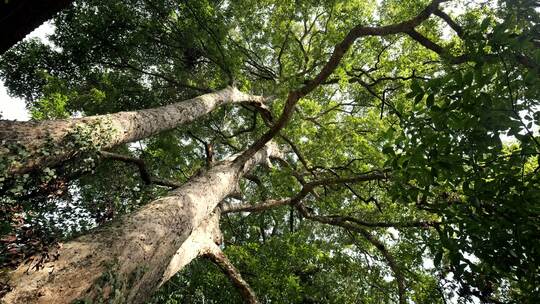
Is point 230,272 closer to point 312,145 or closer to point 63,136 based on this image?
point 63,136

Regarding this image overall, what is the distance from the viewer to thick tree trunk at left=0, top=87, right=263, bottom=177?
326cm

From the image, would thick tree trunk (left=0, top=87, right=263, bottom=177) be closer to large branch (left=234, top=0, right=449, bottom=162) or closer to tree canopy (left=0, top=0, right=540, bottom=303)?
tree canopy (left=0, top=0, right=540, bottom=303)

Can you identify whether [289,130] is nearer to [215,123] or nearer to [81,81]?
[215,123]

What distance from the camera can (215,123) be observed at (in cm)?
1183

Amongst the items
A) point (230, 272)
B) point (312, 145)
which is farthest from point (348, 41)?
point (312, 145)

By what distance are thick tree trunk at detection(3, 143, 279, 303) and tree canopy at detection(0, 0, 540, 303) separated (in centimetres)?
Result: 13

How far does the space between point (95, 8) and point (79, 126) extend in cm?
607

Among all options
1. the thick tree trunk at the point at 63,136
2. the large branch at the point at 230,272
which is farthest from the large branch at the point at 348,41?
the large branch at the point at 230,272

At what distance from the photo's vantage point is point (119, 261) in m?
2.88

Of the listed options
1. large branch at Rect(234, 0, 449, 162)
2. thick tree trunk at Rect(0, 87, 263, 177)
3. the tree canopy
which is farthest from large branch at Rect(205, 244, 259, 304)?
large branch at Rect(234, 0, 449, 162)

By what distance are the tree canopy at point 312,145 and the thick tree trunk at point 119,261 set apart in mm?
129

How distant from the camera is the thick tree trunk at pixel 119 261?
2352 mm

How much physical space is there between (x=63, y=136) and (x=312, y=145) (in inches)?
312

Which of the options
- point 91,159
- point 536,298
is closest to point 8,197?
point 91,159
